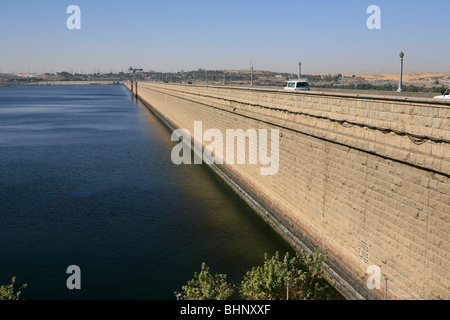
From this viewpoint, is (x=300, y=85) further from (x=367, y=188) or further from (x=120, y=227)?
(x=367, y=188)

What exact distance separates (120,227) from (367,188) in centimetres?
1131

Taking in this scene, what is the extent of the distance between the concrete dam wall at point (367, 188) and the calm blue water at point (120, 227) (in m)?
2.43

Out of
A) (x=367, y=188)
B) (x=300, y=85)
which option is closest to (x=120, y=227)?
(x=367, y=188)

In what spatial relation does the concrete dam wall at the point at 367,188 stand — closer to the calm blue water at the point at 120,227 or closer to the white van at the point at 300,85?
the calm blue water at the point at 120,227

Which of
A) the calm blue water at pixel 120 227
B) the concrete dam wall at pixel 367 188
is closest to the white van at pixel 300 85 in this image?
the calm blue water at pixel 120 227

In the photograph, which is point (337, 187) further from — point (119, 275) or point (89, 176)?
point (89, 176)

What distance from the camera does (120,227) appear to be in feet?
63.4

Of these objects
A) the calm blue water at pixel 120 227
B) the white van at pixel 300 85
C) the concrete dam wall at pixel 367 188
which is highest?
the white van at pixel 300 85

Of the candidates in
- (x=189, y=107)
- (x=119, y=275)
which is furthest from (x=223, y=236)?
(x=189, y=107)

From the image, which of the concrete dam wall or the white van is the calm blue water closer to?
the concrete dam wall

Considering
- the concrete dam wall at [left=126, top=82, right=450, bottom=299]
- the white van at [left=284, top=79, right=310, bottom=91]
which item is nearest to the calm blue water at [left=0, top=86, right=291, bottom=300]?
the concrete dam wall at [left=126, top=82, right=450, bottom=299]

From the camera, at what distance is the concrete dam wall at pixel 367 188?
31.5ft
